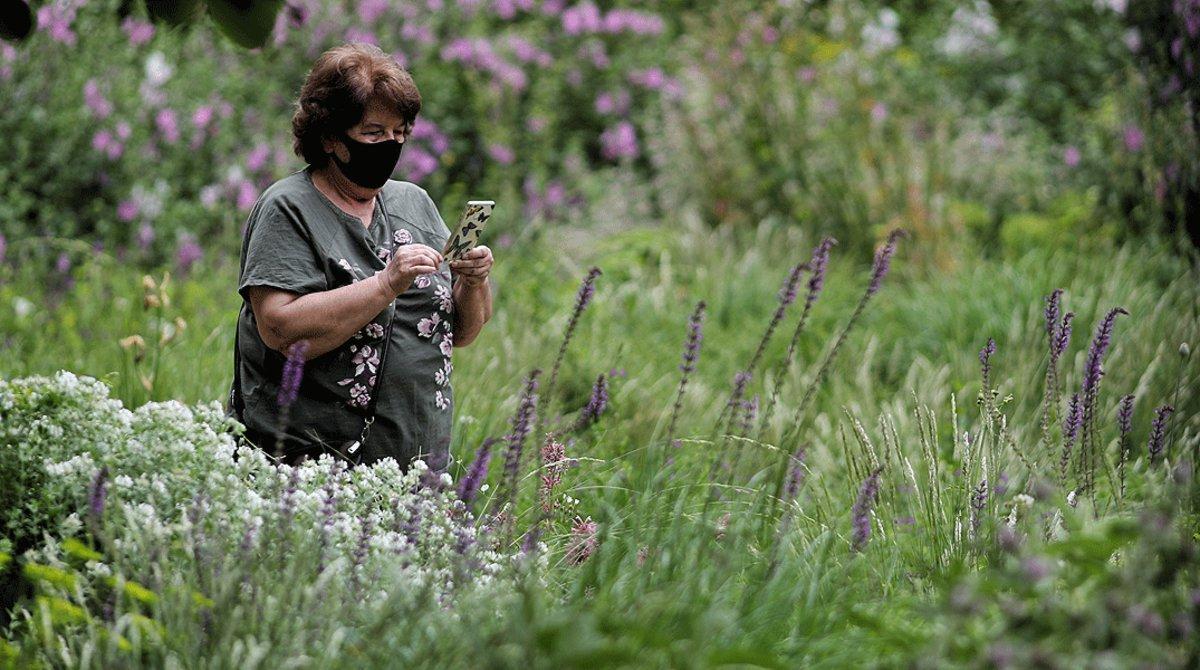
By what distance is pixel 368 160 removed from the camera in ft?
9.09

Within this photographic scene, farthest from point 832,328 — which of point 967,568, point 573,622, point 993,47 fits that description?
point 993,47

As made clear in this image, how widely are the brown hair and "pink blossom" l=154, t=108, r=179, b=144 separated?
3958 mm

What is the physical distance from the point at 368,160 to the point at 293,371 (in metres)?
0.56

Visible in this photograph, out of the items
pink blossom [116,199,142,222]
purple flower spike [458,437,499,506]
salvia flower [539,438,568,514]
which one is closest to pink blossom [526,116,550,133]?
pink blossom [116,199,142,222]

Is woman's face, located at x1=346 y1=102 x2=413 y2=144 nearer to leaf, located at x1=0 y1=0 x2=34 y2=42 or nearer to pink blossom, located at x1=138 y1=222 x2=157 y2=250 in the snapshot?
leaf, located at x1=0 y1=0 x2=34 y2=42

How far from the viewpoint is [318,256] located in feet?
8.94

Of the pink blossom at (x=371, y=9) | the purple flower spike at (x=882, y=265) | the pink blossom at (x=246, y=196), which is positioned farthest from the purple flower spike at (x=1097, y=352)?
the pink blossom at (x=371, y=9)

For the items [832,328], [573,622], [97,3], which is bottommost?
[832,328]

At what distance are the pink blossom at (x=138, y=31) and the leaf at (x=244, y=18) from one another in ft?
14.5

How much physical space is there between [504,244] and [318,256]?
416 centimetres

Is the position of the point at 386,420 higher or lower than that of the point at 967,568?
higher

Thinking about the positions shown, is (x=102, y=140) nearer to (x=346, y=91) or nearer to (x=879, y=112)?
(x=346, y=91)

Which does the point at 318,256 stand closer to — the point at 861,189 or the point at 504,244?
the point at 504,244

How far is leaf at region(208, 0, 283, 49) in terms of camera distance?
2.65 m
